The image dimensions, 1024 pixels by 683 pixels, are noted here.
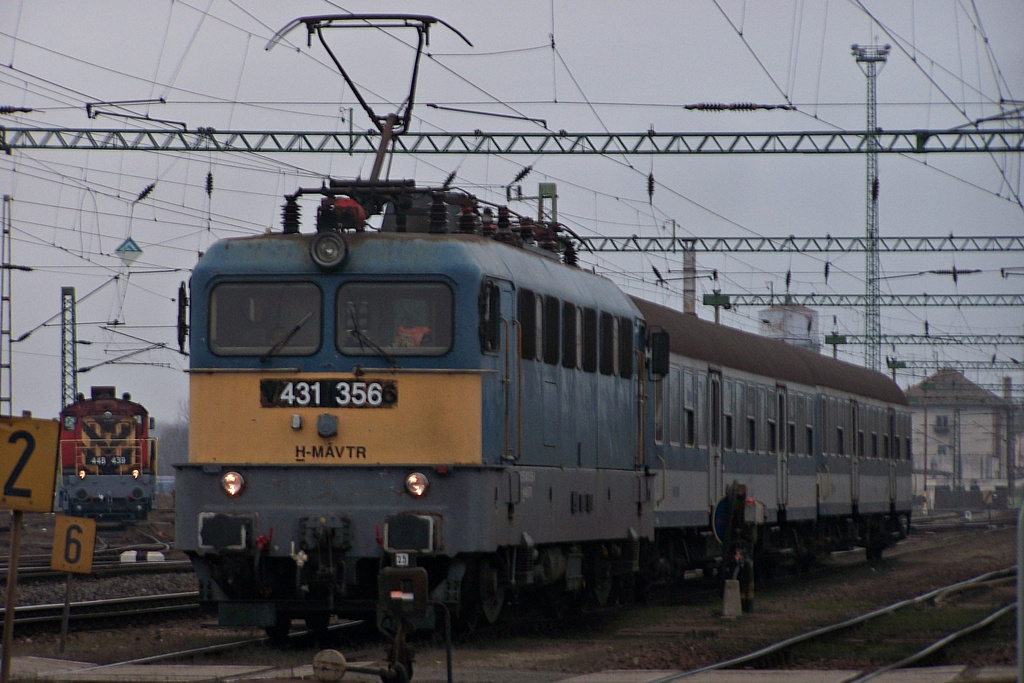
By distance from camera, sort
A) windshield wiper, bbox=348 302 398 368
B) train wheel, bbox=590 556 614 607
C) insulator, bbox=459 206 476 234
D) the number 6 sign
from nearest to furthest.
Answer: windshield wiper, bbox=348 302 398 368
the number 6 sign
insulator, bbox=459 206 476 234
train wheel, bbox=590 556 614 607

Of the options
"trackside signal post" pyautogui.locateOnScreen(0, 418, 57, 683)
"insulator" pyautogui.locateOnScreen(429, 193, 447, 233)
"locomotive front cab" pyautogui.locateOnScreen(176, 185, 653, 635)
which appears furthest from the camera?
"insulator" pyautogui.locateOnScreen(429, 193, 447, 233)

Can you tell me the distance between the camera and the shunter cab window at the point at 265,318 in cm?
1303

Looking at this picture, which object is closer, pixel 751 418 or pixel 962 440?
pixel 751 418

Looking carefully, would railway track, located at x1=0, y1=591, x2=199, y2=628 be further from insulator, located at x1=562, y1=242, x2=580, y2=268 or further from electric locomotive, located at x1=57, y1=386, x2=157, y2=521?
electric locomotive, located at x1=57, y1=386, x2=157, y2=521

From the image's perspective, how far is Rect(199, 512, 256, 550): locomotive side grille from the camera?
1248cm

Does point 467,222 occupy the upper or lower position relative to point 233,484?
upper

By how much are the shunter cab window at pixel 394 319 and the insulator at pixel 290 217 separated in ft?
4.02

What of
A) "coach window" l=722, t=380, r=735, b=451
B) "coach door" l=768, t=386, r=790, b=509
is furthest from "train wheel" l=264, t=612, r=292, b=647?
"coach door" l=768, t=386, r=790, b=509

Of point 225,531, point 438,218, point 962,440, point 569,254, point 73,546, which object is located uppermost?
point 962,440

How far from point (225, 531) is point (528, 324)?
3.38 meters

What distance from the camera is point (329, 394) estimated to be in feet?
42.1

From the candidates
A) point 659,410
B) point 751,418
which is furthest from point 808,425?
point 659,410

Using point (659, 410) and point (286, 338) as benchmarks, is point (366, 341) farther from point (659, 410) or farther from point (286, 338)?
point (659, 410)

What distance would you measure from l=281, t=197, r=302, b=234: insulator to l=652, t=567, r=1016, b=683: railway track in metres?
5.14
